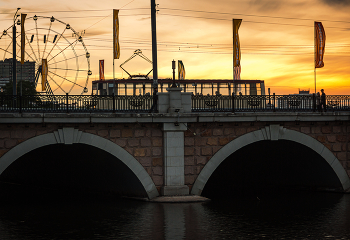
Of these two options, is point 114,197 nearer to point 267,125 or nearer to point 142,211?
point 142,211

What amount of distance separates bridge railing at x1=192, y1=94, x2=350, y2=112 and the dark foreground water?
4496mm

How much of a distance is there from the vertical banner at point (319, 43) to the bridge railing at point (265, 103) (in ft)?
17.1

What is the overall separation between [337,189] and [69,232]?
14.4 m

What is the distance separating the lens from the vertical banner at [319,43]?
2838 centimetres

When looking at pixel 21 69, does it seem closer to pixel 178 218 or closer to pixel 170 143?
pixel 170 143

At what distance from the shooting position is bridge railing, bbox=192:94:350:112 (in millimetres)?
21500

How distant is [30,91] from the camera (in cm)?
7050

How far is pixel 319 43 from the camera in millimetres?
28469

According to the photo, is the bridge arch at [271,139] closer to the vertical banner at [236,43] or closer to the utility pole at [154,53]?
the utility pole at [154,53]

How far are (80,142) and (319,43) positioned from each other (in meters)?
16.8

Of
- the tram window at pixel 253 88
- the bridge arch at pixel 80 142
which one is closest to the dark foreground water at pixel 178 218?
the bridge arch at pixel 80 142

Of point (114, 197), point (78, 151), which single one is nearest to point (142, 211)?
point (114, 197)

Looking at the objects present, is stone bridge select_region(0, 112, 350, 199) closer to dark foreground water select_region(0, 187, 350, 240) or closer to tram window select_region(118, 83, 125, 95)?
dark foreground water select_region(0, 187, 350, 240)

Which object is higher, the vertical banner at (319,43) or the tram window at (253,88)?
the vertical banner at (319,43)
